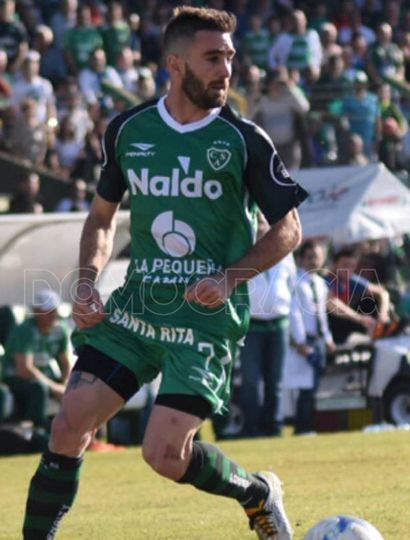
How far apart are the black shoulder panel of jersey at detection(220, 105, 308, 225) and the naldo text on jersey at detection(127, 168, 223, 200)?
0.17 meters

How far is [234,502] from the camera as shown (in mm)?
10422

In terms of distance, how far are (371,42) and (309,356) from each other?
1026 centimetres

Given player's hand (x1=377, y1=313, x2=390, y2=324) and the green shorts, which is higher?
the green shorts

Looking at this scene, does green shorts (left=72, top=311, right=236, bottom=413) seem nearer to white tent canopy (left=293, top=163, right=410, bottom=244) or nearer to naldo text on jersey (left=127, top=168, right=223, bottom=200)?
naldo text on jersey (left=127, top=168, right=223, bottom=200)

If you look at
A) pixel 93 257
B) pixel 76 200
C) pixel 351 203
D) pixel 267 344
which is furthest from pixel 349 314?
pixel 93 257

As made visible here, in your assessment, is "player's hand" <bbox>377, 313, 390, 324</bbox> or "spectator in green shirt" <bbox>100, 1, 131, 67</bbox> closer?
"player's hand" <bbox>377, 313, 390, 324</bbox>

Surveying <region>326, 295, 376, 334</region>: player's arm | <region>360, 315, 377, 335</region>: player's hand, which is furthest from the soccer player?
<region>360, 315, 377, 335</region>: player's hand

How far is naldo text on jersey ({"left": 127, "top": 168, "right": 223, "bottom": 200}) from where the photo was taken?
7.46m

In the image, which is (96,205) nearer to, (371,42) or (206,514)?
(206,514)

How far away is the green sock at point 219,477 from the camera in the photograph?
24.2ft

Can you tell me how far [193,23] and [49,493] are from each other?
6.97ft

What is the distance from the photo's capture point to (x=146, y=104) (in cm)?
771

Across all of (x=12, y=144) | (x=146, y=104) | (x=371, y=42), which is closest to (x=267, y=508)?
(x=146, y=104)

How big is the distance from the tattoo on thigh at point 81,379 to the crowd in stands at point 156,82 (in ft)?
42.2
